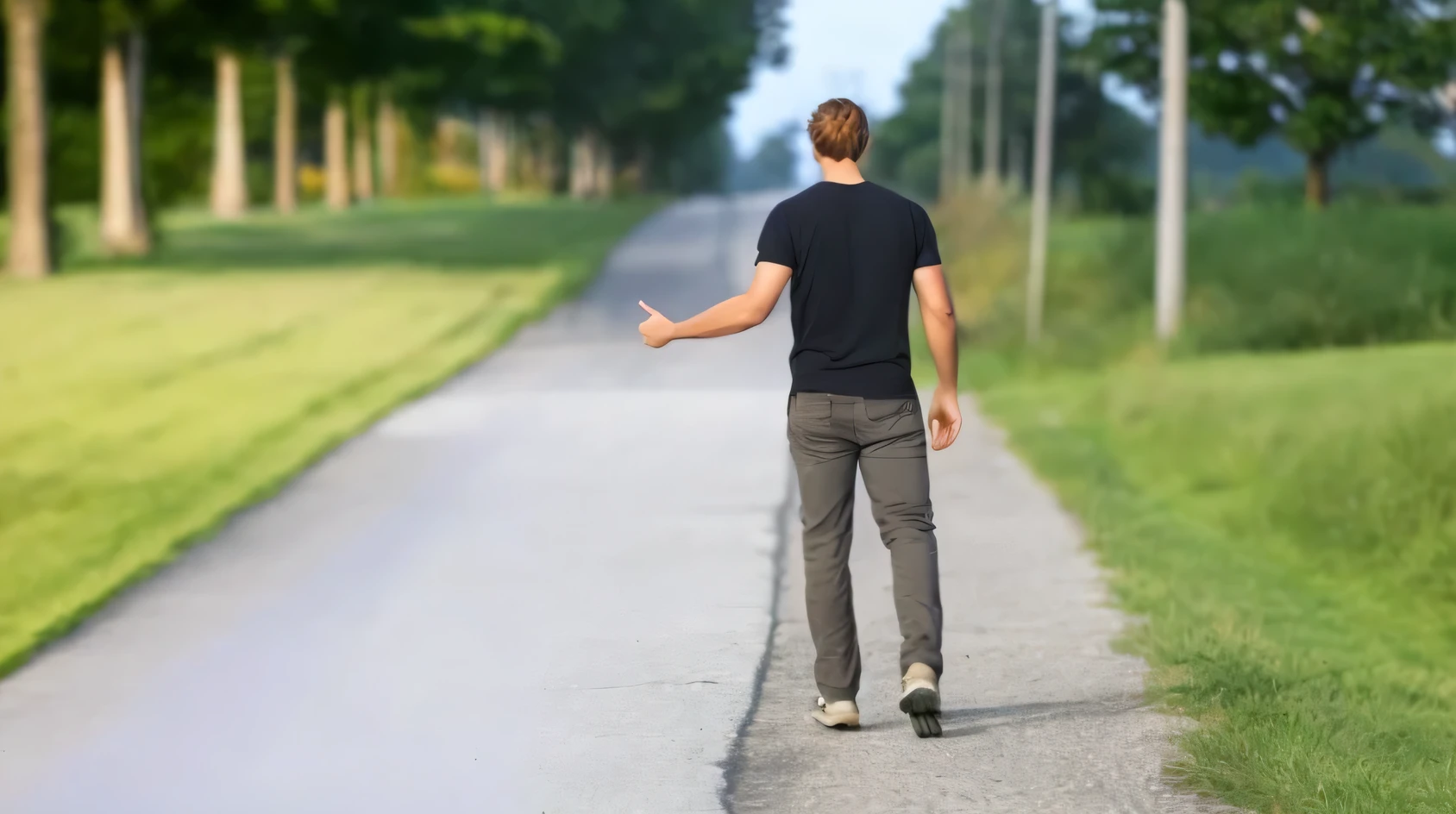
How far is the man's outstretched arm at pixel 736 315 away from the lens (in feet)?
20.0

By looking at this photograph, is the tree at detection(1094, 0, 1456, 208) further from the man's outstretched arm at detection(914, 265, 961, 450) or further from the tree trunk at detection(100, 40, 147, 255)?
the man's outstretched arm at detection(914, 265, 961, 450)

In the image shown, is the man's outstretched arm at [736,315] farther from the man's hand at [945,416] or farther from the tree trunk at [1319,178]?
the tree trunk at [1319,178]

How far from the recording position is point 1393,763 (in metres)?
6.07

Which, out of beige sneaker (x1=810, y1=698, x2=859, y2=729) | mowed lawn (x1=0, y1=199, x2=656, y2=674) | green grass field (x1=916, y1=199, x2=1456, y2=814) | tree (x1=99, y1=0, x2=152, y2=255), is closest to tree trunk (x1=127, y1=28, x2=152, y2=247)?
tree (x1=99, y1=0, x2=152, y2=255)

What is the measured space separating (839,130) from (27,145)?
96.1 ft

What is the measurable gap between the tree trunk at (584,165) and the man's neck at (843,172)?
79.3m

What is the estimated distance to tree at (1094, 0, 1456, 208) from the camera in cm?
4134

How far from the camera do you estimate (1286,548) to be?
10.9 m

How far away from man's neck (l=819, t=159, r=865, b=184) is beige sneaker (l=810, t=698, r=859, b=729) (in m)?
1.58

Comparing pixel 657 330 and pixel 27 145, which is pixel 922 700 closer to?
pixel 657 330

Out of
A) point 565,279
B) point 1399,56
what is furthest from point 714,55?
point 565,279

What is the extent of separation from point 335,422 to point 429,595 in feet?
21.6

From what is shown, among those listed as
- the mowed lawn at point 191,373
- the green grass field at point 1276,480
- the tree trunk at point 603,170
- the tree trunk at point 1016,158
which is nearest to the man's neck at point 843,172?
the green grass field at point 1276,480

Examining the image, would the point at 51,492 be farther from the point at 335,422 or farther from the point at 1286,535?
the point at 1286,535
